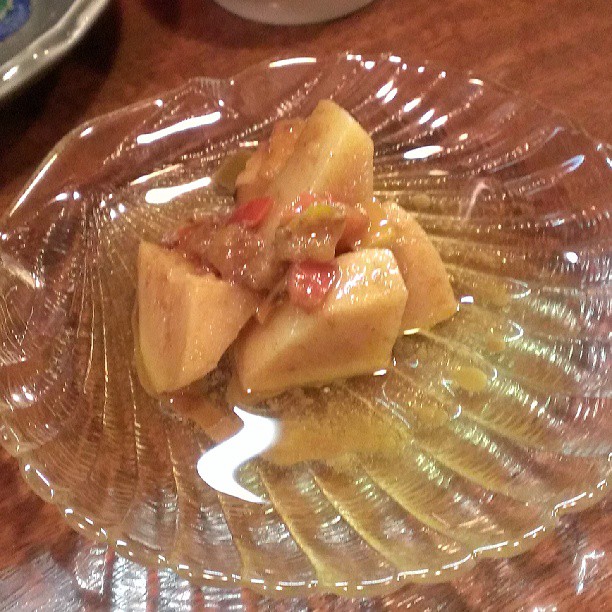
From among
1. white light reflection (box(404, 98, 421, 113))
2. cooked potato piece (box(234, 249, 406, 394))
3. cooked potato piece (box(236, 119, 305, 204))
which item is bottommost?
cooked potato piece (box(234, 249, 406, 394))

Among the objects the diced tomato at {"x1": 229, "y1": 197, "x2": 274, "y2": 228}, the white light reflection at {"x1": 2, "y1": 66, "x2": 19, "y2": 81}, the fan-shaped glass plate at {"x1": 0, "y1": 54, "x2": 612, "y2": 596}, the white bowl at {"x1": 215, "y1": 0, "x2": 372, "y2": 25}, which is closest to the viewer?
the fan-shaped glass plate at {"x1": 0, "y1": 54, "x2": 612, "y2": 596}

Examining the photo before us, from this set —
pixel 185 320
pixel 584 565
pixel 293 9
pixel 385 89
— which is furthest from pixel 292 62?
pixel 584 565

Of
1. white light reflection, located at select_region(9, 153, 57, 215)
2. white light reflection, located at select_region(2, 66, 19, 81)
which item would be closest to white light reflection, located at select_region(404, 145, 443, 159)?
white light reflection, located at select_region(9, 153, 57, 215)

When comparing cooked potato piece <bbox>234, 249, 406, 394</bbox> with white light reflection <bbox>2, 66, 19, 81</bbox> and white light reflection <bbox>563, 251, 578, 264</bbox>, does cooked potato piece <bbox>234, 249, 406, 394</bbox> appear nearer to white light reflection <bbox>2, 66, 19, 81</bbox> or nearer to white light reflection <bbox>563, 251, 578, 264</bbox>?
white light reflection <bbox>563, 251, 578, 264</bbox>

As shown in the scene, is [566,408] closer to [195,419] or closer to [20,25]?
[195,419]

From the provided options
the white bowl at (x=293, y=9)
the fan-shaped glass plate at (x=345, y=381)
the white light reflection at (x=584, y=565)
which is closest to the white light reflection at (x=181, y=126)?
the fan-shaped glass plate at (x=345, y=381)

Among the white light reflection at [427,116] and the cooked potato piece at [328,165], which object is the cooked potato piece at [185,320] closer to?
the cooked potato piece at [328,165]
